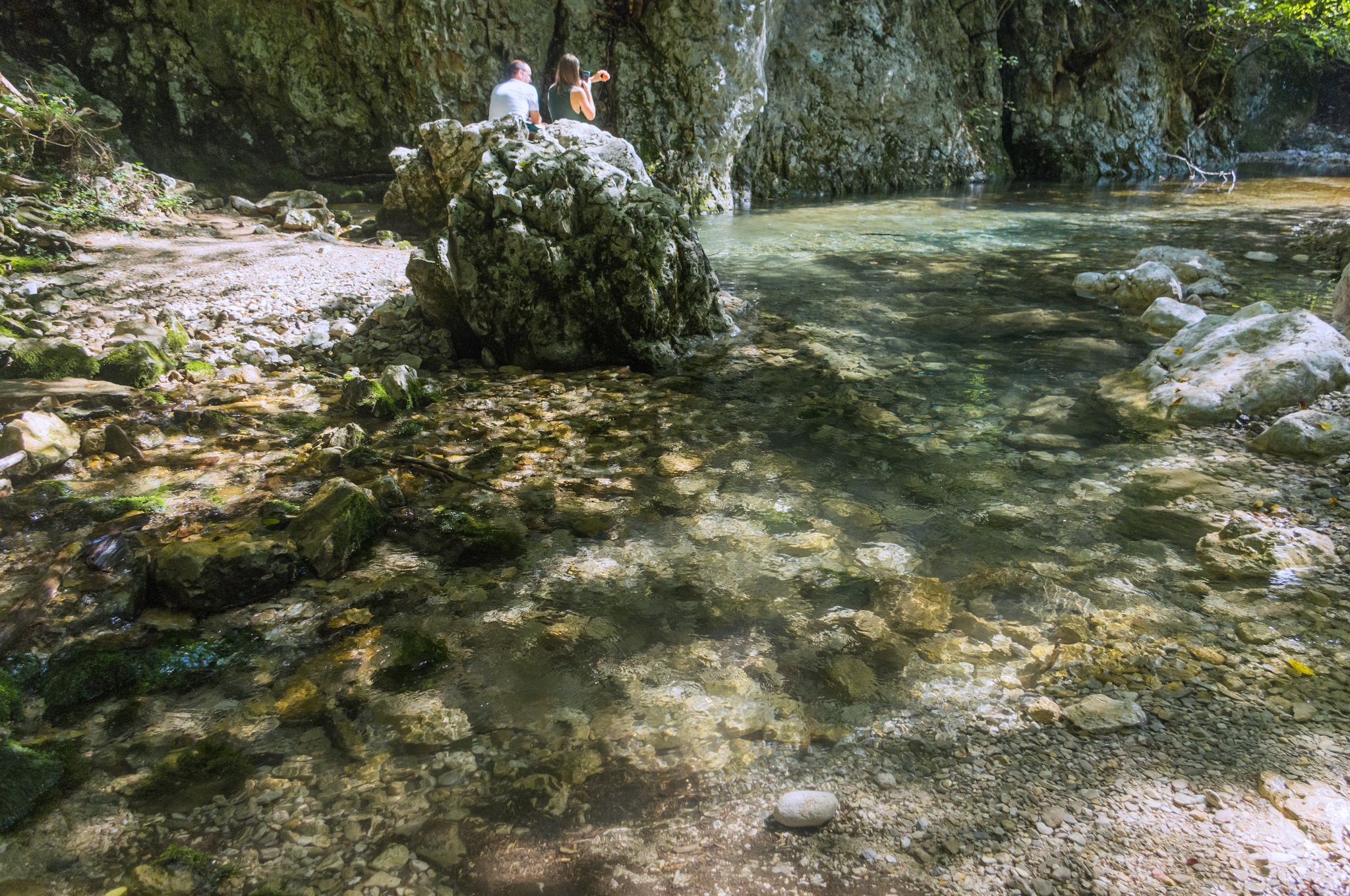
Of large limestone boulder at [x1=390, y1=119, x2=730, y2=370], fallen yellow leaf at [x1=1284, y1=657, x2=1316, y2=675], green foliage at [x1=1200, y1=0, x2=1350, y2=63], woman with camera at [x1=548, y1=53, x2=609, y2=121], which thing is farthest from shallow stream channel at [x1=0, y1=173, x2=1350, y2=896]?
green foliage at [x1=1200, y1=0, x2=1350, y2=63]

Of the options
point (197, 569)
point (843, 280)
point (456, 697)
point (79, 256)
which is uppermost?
point (79, 256)

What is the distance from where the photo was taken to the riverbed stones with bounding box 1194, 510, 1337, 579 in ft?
7.54

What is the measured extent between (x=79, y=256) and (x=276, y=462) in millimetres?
3815

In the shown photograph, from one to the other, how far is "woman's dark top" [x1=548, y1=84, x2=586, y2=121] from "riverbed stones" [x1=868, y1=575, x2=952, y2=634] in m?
7.82

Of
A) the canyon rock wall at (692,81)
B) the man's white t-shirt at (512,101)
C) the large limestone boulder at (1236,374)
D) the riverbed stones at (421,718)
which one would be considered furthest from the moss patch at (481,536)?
the canyon rock wall at (692,81)

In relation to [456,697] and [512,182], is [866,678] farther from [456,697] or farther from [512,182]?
[512,182]

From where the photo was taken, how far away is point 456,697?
1.92m

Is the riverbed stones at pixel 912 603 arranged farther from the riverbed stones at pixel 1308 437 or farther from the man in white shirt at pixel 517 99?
the man in white shirt at pixel 517 99

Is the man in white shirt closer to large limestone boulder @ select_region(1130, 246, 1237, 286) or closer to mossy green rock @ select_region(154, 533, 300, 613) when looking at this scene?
mossy green rock @ select_region(154, 533, 300, 613)

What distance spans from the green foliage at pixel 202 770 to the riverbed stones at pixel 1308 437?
160 inches

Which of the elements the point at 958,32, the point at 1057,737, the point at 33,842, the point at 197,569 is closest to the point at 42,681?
the point at 197,569

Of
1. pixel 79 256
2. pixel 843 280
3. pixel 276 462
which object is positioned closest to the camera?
pixel 276 462

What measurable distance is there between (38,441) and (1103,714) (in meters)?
4.11

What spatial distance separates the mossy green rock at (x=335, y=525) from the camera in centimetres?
244
